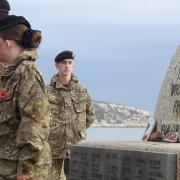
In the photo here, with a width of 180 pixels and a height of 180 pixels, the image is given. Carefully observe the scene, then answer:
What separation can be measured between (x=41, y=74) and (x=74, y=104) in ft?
12.8

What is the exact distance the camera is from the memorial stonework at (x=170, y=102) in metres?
5.53

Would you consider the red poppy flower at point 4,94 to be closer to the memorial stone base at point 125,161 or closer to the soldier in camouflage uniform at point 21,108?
the soldier in camouflage uniform at point 21,108

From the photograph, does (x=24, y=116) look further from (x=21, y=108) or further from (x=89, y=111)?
(x=89, y=111)

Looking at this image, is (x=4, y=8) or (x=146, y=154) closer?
(x=146, y=154)

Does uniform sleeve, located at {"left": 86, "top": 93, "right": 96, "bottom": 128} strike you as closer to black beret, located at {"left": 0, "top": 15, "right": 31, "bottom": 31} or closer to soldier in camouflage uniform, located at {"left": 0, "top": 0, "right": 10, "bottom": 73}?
soldier in camouflage uniform, located at {"left": 0, "top": 0, "right": 10, "bottom": 73}

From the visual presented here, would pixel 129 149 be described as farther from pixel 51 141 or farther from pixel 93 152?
pixel 51 141

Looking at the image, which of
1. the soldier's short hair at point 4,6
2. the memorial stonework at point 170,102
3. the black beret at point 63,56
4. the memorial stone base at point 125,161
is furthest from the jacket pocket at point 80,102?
the soldier's short hair at point 4,6

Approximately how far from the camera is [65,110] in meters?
7.95

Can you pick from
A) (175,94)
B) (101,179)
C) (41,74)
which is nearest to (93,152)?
(101,179)

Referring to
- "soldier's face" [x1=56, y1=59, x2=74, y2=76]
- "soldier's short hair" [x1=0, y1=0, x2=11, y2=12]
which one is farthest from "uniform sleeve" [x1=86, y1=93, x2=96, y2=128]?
"soldier's short hair" [x1=0, y1=0, x2=11, y2=12]

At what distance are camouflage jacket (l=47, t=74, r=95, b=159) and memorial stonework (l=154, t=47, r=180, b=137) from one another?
222 centimetres

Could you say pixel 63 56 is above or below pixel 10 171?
above

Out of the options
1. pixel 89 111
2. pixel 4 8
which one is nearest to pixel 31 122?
pixel 4 8

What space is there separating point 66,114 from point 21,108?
4.01 metres
